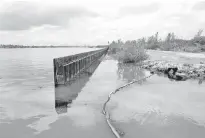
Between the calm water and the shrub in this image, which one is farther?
the shrub

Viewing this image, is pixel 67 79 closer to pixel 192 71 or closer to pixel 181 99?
pixel 181 99

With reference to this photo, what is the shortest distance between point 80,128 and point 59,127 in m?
0.56

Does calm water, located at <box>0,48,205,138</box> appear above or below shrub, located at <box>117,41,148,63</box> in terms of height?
below

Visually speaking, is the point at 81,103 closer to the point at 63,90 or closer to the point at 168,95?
the point at 63,90

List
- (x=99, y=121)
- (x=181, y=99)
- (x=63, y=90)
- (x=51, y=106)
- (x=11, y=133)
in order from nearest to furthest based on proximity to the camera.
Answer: (x=11, y=133)
(x=99, y=121)
(x=51, y=106)
(x=181, y=99)
(x=63, y=90)

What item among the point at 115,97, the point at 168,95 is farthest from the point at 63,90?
the point at 168,95

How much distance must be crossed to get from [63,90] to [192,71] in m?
10.7

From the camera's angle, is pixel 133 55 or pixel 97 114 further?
pixel 133 55

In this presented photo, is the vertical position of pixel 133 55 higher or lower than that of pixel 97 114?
higher

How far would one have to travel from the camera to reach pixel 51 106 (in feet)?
20.7

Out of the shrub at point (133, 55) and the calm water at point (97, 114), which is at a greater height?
the shrub at point (133, 55)

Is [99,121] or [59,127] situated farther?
[99,121]

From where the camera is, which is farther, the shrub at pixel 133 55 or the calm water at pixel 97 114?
the shrub at pixel 133 55

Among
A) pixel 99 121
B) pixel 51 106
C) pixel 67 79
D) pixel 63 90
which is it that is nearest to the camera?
pixel 99 121
